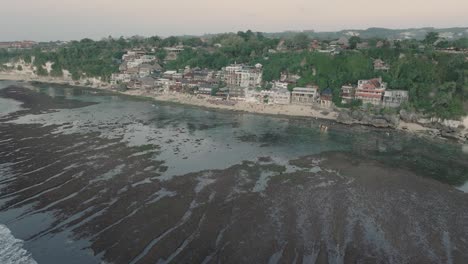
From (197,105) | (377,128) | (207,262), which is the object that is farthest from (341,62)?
(207,262)

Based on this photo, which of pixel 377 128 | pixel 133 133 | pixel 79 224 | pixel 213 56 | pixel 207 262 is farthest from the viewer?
pixel 213 56

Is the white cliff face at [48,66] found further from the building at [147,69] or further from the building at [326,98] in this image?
the building at [326,98]

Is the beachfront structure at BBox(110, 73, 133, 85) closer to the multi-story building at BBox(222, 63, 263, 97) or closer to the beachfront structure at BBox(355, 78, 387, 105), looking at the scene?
the multi-story building at BBox(222, 63, 263, 97)

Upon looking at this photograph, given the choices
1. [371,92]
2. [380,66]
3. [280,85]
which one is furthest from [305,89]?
[380,66]

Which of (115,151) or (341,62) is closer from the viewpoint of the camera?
(115,151)

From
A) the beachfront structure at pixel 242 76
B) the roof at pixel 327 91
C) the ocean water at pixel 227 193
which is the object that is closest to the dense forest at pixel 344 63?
the roof at pixel 327 91

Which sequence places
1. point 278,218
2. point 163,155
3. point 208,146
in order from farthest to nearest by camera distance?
1. point 208,146
2. point 163,155
3. point 278,218

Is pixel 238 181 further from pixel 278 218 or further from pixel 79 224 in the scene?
pixel 79 224
